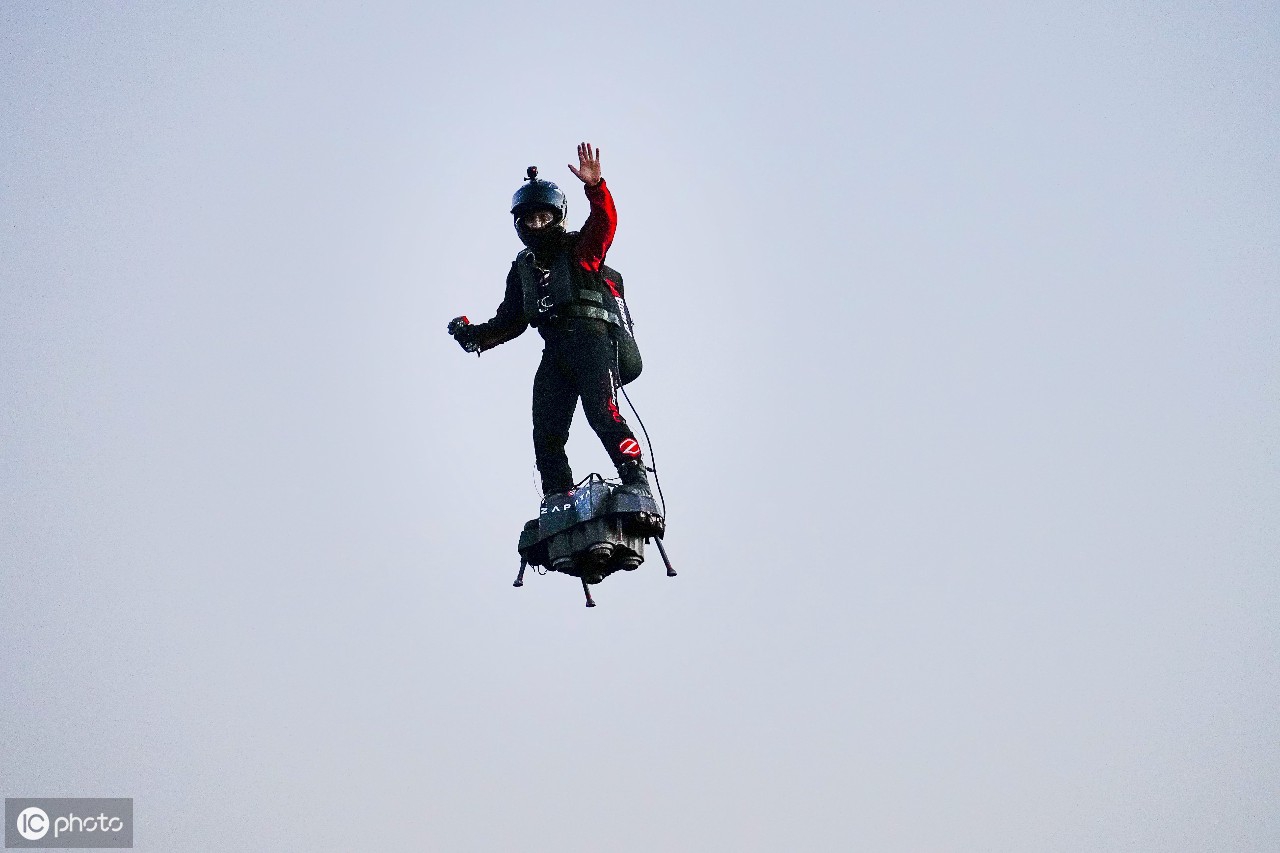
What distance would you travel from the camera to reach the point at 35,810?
23.3 m

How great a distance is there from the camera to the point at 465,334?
64.3 feet

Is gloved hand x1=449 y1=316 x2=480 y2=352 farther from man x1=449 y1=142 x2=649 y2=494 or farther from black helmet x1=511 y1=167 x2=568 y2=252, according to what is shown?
black helmet x1=511 y1=167 x2=568 y2=252

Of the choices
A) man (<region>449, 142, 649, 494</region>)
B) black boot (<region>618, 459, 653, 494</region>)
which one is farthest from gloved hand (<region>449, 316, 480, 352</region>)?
black boot (<region>618, 459, 653, 494</region>)

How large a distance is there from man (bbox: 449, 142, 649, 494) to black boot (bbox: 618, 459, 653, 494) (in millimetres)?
816

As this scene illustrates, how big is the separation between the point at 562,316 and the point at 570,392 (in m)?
1.04

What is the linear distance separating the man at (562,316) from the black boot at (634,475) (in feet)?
2.68

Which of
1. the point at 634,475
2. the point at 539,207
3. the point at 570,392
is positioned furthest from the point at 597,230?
the point at 634,475

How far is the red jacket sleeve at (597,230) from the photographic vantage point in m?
18.2

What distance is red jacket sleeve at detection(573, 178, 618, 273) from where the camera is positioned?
1820 cm

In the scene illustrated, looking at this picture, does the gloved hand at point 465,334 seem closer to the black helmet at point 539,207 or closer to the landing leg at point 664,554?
the black helmet at point 539,207

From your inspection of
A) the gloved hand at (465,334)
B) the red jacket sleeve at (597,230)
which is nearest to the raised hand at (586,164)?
the red jacket sleeve at (597,230)

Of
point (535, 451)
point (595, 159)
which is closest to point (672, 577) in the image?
point (535, 451)

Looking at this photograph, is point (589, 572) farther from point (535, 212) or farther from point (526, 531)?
point (535, 212)

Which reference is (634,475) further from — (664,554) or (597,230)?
(597,230)
